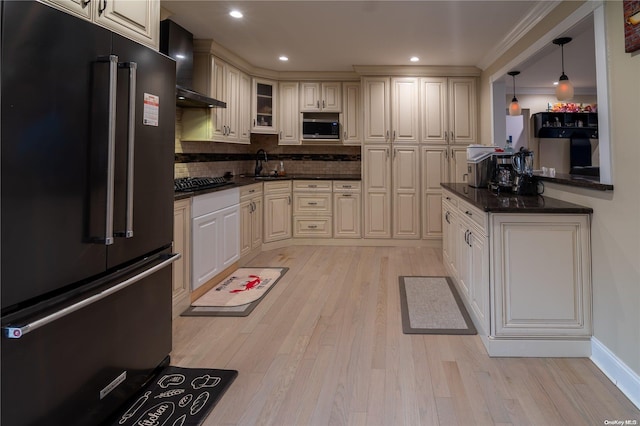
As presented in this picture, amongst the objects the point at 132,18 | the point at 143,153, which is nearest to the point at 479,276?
the point at 143,153

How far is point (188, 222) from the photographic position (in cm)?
290

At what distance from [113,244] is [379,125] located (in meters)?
4.28

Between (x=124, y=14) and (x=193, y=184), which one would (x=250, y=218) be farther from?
(x=124, y=14)

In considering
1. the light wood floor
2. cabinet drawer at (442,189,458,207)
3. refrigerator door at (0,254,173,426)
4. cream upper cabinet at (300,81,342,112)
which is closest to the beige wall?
the light wood floor

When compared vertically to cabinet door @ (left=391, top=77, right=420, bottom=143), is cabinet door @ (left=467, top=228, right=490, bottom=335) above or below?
below

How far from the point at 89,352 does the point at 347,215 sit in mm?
4171

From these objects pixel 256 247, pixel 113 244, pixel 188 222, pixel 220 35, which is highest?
pixel 220 35

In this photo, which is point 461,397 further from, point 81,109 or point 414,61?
point 414,61

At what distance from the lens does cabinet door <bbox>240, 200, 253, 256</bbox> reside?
4.21m

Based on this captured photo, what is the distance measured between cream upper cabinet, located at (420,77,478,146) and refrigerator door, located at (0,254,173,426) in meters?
4.26

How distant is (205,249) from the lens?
10.6 ft

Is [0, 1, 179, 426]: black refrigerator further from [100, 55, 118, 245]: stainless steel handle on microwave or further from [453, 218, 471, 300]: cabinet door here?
[453, 218, 471, 300]: cabinet door

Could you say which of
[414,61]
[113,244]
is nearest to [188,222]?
[113,244]

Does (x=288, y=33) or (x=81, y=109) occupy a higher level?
(x=288, y=33)
